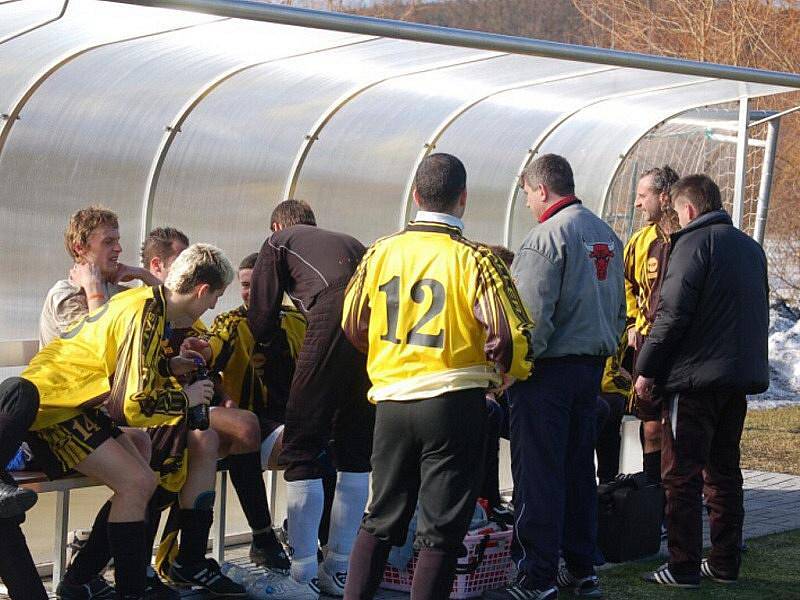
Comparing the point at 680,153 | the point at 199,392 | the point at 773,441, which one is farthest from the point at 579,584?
the point at 773,441

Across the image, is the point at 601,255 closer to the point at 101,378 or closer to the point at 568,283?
the point at 568,283

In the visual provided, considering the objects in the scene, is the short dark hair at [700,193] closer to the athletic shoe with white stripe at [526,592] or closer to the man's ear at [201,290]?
the athletic shoe with white stripe at [526,592]

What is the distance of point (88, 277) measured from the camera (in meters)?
5.55

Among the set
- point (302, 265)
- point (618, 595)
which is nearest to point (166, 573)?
point (302, 265)

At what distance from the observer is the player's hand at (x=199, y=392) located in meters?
5.14

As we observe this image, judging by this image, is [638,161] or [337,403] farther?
[638,161]

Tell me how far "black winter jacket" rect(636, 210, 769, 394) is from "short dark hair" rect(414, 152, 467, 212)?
1494 millimetres

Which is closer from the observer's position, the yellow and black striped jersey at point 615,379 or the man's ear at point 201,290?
the man's ear at point 201,290

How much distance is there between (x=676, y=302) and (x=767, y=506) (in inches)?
99.6

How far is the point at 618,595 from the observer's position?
562cm

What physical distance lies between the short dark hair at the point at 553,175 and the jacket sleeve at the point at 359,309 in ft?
3.61

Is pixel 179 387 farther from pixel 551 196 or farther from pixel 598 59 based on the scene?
pixel 598 59

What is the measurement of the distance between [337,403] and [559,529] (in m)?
1.04

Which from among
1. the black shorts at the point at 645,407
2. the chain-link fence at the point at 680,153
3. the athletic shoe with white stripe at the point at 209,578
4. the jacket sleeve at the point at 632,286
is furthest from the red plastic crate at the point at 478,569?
the chain-link fence at the point at 680,153
